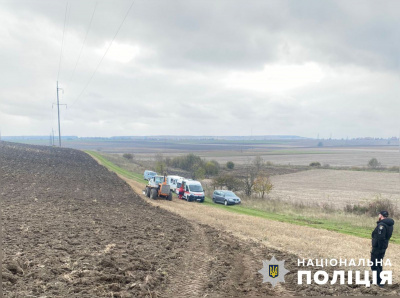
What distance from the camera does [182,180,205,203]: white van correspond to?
3241 cm

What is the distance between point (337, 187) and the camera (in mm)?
56781

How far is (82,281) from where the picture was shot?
29.6 ft

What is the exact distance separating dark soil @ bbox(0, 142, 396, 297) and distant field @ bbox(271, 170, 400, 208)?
26.5 meters

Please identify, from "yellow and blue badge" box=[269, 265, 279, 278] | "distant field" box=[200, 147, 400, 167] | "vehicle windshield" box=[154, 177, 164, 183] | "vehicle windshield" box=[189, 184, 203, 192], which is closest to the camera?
"yellow and blue badge" box=[269, 265, 279, 278]

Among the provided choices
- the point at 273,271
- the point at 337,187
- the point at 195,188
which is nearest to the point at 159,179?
the point at 195,188

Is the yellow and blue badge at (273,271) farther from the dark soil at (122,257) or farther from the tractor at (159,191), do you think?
the tractor at (159,191)

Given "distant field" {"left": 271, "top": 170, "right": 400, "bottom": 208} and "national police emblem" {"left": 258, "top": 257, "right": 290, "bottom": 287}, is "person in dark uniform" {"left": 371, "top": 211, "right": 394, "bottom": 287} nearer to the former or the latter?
"national police emblem" {"left": 258, "top": 257, "right": 290, "bottom": 287}

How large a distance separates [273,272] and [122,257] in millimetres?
5037

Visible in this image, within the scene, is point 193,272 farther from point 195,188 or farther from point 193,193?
point 195,188

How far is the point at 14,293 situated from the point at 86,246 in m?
4.54

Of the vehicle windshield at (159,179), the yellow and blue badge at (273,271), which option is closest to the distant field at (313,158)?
the vehicle windshield at (159,179)

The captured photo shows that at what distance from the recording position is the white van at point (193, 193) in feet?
106

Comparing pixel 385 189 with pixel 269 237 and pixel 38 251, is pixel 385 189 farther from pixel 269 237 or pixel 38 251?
pixel 38 251

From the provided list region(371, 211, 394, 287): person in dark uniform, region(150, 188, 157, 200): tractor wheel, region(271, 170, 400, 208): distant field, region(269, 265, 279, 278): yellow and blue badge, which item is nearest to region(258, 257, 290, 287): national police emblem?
region(269, 265, 279, 278): yellow and blue badge
